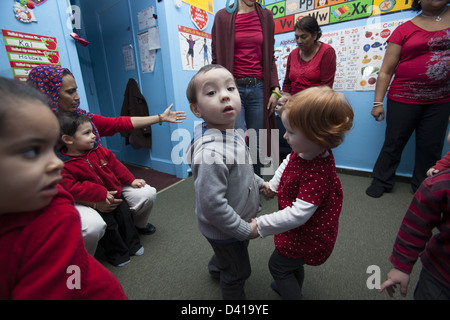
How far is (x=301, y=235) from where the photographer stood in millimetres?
780

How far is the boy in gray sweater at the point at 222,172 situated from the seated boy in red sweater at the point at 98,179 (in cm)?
69

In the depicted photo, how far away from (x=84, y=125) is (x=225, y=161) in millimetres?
890

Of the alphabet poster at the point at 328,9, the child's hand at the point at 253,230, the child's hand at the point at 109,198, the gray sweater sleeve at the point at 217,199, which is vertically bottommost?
the child's hand at the point at 109,198

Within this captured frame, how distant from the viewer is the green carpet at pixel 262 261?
42.1 inches

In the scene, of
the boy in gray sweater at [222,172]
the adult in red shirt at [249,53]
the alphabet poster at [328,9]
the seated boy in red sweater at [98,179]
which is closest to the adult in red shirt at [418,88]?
the alphabet poster at [328,9]

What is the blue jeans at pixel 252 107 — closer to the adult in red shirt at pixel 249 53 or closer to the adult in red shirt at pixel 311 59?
the adult in red shirt at pixel 249 53

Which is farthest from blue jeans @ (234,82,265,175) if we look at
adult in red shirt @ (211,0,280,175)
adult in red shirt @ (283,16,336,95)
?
adult in red shirt @ (283,16,336,95)

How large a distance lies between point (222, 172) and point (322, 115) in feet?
1.12

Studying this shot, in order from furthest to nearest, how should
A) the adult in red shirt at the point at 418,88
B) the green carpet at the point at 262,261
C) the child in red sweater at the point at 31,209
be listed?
the adult in red shirt at the point at 418,88 < the green carpet at the point at 262,261 < the child in red sweater at the point at 31,209

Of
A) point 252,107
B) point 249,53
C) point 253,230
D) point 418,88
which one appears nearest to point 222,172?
point 253,230

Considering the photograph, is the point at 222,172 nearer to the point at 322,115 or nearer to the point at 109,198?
the point at 322,115

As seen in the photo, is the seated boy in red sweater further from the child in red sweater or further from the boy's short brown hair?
the boy's short brown hair

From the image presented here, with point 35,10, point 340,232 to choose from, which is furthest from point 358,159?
point 35,10
